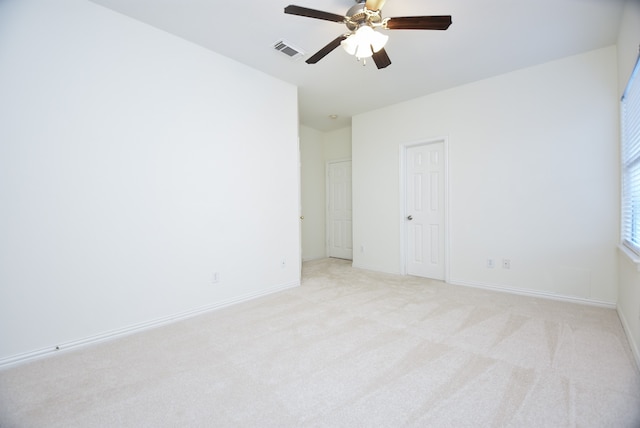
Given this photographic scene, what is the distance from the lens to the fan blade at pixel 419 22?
179cm

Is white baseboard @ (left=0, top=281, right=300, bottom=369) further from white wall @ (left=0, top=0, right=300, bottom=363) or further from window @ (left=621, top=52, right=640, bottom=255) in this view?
window @ (left=621, top=52, right=640, bottom=255)

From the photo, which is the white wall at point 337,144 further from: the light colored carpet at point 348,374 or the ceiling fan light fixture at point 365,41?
the light colored carpet at point 348,374

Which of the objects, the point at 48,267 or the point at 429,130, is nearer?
the point at 48,267

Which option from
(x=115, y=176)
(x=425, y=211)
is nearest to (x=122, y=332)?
(x=115, y=176)

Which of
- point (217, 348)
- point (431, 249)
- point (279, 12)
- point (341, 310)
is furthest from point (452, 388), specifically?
point (279, 12)

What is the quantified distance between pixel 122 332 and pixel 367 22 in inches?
123

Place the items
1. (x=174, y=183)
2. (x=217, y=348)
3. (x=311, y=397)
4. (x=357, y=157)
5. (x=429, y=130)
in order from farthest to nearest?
(x=357, y=157)
(x=429, y=130)
(x=174, y=183)
(x=217, y=348)
(x=311, y=397)

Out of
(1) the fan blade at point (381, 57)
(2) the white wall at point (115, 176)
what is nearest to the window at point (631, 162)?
(1) the fan blade at point (381, 57)

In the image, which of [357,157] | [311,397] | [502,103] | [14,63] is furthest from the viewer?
[357,157]

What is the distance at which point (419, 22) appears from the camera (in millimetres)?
1850

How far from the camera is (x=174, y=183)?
2590 mm

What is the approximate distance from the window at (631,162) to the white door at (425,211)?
5.59ft

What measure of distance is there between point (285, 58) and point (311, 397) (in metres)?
3.06

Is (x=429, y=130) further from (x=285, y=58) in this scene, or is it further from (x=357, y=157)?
(x=285, y=58)
